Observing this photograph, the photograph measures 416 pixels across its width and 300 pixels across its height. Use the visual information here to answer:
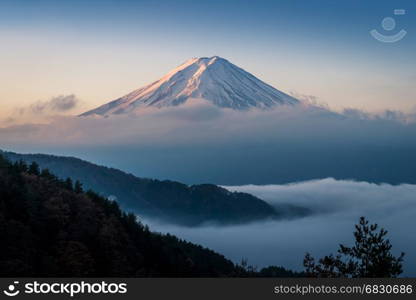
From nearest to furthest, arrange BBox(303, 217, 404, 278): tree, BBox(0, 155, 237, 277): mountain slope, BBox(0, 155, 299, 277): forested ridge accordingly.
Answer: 1. BBox(303, 217, 404, 278): tree
2. BBox(0, 155, 237, 277): mountain slope
3. BBox(0, 155, 299, 277): forested ridge

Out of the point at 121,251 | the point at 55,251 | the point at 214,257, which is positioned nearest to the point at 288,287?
the point at 55,251

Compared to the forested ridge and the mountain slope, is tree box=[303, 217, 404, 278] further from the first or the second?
the mountain slope

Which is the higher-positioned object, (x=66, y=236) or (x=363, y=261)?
(x=66, y=236)

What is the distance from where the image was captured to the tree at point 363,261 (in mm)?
35188

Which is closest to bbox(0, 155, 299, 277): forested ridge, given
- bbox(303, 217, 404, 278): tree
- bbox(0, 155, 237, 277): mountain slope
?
bbox(0, 155, 237, 277): mountain slope

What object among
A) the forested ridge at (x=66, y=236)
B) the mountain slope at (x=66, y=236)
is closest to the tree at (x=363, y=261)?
the forested ridge at (x=66, y=236)

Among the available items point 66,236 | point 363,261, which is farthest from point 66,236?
point 363,261

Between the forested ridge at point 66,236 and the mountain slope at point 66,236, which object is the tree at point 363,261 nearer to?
the forested ridge at point 66,236

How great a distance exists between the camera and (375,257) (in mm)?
36719

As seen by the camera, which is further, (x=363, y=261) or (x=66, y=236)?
(x=66, y=236)

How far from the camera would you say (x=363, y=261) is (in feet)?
121

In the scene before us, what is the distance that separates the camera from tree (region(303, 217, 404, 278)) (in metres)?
35.2

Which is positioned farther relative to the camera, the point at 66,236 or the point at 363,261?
the point at 66,236

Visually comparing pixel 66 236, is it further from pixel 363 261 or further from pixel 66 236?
pixel 363 261
